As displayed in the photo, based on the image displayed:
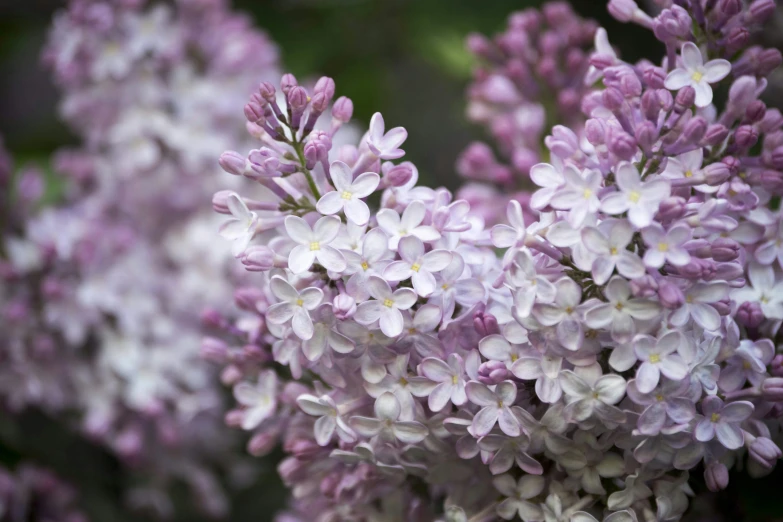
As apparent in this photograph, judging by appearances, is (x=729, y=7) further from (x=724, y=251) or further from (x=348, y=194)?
(x=348, y=194)

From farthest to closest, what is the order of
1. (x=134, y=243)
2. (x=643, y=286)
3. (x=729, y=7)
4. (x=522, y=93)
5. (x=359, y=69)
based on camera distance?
(x=359, y=69) < (x=134, y=243) < (x=522, y=93) < (x=729, y=7) < (x=643, y=286)

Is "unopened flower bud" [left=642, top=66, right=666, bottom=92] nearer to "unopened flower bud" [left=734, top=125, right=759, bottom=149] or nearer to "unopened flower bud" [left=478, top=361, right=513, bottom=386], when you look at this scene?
"unopened flower bud" [left=734, top=125, right=759, bottom=149]

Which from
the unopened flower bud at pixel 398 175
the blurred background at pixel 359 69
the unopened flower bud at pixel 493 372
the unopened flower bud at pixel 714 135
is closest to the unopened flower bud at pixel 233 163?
the unopened flower bud at pixel 398 175

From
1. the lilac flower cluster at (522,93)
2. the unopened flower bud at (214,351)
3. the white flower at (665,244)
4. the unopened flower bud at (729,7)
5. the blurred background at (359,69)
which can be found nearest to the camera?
the white flower at (665,244)

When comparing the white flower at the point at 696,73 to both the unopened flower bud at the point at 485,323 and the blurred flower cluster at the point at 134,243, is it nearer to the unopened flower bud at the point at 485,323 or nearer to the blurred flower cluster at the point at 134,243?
the unopened flower bud at the point at 485,323

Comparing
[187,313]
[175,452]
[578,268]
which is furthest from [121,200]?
[578,268]

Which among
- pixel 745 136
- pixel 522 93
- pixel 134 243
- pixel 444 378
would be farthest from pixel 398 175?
pixel 134 243
